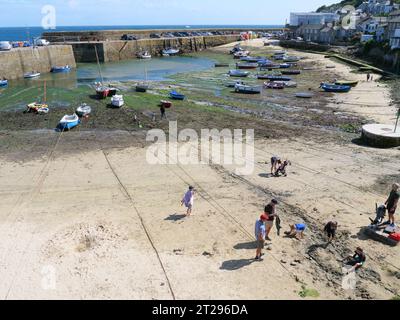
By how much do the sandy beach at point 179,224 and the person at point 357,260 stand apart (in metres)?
0.23

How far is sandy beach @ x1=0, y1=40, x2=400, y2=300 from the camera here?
35.9ft

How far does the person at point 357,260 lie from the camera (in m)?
11.4

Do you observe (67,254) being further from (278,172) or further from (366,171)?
(366,171)

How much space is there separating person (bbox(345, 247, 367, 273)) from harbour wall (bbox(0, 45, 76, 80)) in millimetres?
53717

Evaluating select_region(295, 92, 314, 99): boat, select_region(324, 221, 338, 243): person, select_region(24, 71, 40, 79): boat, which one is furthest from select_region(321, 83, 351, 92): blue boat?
select_region(24, 71, 40, 79): boat

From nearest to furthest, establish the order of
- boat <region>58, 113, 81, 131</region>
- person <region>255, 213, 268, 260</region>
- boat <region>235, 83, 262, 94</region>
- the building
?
person <region>255, 213, 268, 260</region> → boat <region>58, 113, 81, 131</region> → boat <region>235, 83, 262, 94</region> → the building

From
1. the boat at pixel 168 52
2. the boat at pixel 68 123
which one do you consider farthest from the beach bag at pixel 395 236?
the boat at pixel 168 52

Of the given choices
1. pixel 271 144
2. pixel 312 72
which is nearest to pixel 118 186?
pixel 271 144

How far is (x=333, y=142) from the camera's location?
25.4 m

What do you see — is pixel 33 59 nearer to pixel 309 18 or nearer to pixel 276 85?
pixel 276 85

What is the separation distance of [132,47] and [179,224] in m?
73.9

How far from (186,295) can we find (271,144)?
53.7ft

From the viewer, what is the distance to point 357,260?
1157cm

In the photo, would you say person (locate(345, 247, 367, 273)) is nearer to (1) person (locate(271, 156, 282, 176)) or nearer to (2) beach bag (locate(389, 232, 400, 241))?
(2) beach bag (locate(389, 232, 400, 241))
